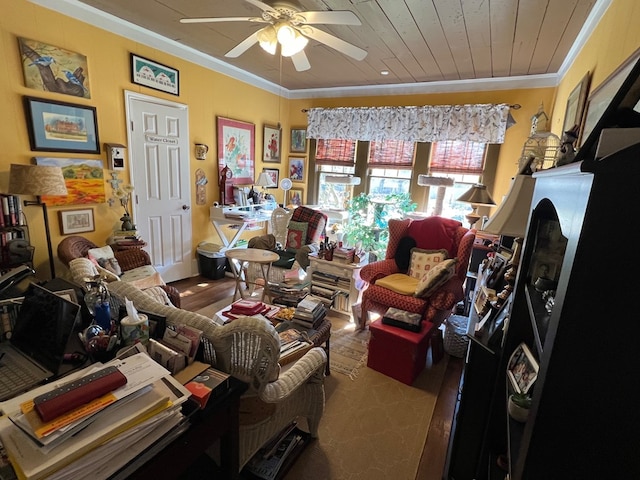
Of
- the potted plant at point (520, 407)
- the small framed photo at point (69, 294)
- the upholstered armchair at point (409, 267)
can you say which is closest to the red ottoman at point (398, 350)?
the upholstered armchair at point (409, 267)

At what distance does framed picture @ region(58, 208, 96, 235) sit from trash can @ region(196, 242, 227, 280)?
131 cm

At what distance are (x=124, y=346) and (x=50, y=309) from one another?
0.92 ft

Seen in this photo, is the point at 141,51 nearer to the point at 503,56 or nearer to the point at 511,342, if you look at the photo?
the point at 503,56

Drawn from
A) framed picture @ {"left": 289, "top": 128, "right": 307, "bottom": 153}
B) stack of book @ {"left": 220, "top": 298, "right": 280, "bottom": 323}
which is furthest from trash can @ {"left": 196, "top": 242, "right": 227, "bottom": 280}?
framed picture @ {"left": 289, "top": 128, "right": 307, "bottom": 153}

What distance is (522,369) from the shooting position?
1035mm

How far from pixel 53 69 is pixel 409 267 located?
11.9 feet

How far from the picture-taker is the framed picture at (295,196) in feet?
17.7

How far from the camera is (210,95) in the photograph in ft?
13.2

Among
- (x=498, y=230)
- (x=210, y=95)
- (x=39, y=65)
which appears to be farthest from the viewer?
(x=210, y=95)

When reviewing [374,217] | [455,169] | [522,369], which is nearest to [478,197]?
[455,169]

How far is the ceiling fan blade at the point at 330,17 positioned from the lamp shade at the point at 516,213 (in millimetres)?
1293

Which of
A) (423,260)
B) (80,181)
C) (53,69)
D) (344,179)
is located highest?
(53,69)

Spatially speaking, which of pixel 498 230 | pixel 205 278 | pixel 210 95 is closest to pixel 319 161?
pixel 210 95

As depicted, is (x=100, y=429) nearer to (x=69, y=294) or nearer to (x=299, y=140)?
(x=69, y=294)
